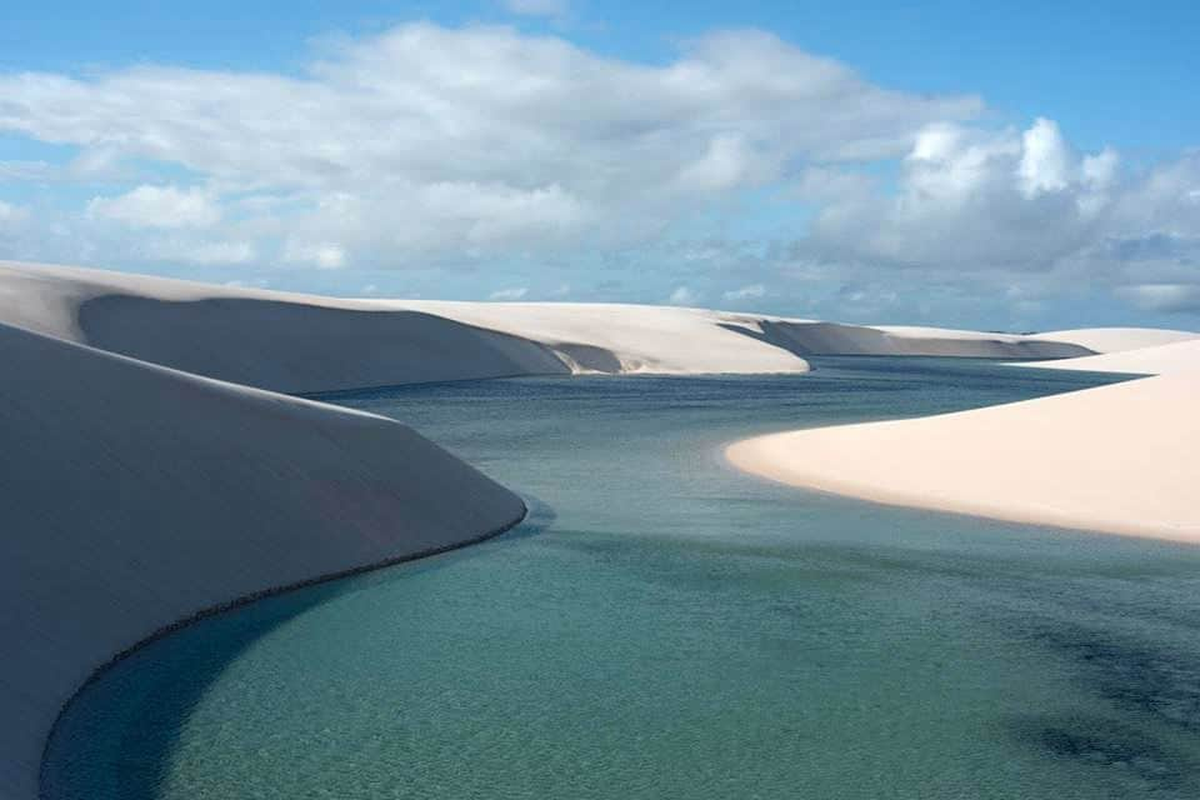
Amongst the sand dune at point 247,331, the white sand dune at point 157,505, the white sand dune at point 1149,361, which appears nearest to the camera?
the white sand dune at point 157,505

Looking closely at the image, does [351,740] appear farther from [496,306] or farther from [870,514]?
[496,306]

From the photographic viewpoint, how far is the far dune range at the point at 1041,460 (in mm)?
20234

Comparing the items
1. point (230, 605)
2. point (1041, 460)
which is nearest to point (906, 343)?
point (1041, 460)

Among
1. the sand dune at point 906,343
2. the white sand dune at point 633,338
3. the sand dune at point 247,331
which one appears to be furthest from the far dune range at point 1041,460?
the sand dune at point 906,343

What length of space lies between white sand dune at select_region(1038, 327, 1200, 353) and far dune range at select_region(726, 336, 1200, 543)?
504 feet

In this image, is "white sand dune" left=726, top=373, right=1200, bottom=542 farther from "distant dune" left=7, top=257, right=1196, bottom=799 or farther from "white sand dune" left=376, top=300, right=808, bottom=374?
"white sand dune" left=376, top=300, right=808, bottom=374

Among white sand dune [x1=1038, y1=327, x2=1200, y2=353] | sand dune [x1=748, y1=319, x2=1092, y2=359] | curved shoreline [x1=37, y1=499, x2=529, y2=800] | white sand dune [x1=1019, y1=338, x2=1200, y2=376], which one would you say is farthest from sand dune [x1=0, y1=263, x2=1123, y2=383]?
white sand dune [x1=1038, y1=327, x2=1200, y2=353]

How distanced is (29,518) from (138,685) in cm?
240

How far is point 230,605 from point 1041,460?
56.1ft

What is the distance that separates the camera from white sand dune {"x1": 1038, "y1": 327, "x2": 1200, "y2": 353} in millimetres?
172500

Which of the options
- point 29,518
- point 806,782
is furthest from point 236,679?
point 806,782

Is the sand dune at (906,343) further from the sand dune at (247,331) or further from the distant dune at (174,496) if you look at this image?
the distant dune at (174,496)

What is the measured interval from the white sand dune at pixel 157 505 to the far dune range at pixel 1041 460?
8.79m

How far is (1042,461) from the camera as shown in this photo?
23.4 m
